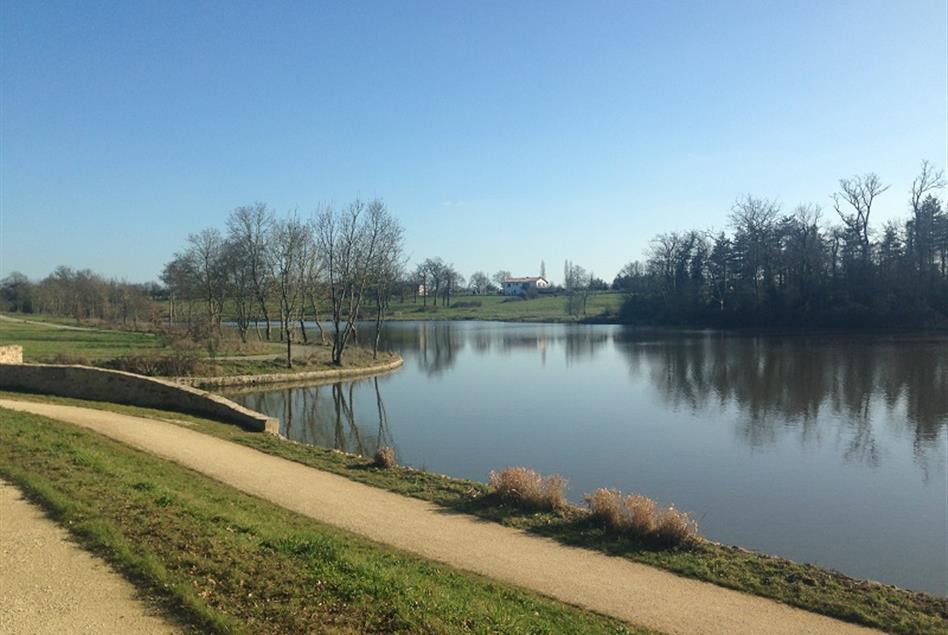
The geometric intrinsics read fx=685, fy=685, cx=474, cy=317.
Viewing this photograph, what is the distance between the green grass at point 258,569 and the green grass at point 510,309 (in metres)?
87.0

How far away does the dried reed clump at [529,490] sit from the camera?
35.3 feet

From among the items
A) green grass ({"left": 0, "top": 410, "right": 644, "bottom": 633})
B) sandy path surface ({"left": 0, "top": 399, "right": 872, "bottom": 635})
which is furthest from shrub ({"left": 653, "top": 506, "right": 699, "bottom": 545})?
green grass ({"left": 0, "top": 410, "right": 644, "bottom": 633})

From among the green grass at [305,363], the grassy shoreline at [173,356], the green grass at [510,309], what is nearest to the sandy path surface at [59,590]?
the grassy shoreline at [173,356]

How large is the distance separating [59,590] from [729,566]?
7.32m

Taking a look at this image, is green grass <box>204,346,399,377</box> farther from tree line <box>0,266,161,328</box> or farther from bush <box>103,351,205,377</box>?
tree line <box>0,266,161,328</box>

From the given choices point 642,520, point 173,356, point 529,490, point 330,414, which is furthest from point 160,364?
point 642,520

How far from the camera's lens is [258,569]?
609cm

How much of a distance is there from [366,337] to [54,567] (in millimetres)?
60991

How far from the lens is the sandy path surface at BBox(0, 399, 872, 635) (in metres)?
7.13

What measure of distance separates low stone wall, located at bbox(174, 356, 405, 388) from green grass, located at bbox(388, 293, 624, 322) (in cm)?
5874

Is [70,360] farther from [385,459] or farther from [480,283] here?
[480,283]

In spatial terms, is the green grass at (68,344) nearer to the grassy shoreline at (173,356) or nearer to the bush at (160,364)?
the grassy shoreline at (173,356)

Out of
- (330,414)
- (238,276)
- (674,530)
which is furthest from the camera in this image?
(238,276)

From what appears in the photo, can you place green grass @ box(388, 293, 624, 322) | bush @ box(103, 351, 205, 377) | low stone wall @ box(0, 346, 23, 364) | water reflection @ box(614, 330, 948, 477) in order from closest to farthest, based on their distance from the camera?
water reflection @ box(614, 330, 948, 477), low stone wall @ box(0, 346, 23, 364), bush @ box(103, 351, 205, 377), green grass @ box(388, 293, 624, 322)
